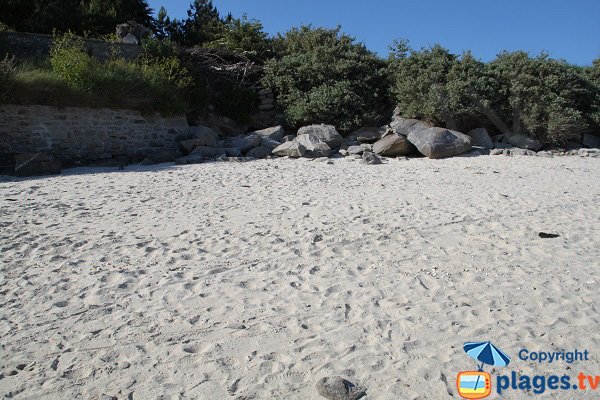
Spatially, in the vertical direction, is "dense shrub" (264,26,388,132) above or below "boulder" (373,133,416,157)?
above

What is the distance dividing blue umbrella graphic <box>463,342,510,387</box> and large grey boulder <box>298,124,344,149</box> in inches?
354

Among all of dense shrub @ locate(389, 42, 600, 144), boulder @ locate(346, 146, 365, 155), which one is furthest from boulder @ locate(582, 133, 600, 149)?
boulder @ locate(346, 146, 365, 155)

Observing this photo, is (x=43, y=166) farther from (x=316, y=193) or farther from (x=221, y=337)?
(x=221, y=337)

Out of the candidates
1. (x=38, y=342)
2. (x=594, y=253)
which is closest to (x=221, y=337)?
(x=38, y=342)

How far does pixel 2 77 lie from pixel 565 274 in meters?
11.3

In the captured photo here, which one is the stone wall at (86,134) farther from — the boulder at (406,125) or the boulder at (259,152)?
the boulder at (406,125)

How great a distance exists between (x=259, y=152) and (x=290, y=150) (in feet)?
3.21

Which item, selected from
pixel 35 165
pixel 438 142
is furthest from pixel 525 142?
pixel 35 165

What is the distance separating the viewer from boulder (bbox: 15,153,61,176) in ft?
28.2

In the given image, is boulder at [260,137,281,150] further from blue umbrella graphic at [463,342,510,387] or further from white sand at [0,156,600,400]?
blue umbrella graphic at [463,342,510,387]

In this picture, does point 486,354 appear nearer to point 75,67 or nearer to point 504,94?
point 75,67

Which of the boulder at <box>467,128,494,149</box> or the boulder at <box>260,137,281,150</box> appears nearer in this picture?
the boulder at <box>260,137,281,150</box>

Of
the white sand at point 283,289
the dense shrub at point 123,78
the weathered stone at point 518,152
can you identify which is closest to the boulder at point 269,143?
the dense shrub at point 123,78

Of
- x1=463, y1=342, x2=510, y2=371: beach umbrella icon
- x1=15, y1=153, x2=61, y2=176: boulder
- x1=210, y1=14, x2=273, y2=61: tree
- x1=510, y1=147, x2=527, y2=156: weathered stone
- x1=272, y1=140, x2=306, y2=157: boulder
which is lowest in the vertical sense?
x1=463, y1=342, x2=510, y2=371: beach umbrella icon
